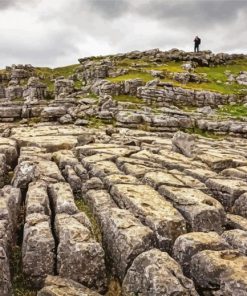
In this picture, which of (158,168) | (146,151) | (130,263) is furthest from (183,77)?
(130,263)

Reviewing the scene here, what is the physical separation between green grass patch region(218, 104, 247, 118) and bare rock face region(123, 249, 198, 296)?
53.4 meters

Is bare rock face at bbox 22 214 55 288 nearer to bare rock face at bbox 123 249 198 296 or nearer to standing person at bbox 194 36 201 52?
bare rock face at bbox 123 249 198 296

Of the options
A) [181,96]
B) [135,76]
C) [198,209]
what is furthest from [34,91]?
[198,209]

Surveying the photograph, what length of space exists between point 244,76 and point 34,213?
87.0 meters

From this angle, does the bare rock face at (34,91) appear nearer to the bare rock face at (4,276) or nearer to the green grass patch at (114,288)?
the bare rock face at (4,276)

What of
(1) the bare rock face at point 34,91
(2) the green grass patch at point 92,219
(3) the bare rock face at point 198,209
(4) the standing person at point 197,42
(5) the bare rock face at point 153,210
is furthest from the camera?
(4) the standing person at point 197,42

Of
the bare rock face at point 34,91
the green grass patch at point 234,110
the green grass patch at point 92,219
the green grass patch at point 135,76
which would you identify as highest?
the green grass patch at point 135,76

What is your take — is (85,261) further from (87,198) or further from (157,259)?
(87,198)

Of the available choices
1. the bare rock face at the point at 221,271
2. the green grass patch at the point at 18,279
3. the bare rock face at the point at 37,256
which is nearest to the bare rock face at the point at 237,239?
the bare rock face at the point at 221,271

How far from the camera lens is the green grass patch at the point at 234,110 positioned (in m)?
65.5

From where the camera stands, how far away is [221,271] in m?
13.0

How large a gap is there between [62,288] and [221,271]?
5.77 metres

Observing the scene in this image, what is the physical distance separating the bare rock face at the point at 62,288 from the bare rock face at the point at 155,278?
1.49 m

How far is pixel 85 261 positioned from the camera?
1473 cm
